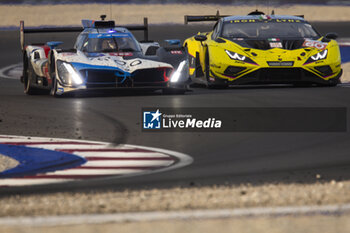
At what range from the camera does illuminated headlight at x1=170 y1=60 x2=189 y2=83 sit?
517 inches

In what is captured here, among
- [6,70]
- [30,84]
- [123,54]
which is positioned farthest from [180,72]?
[6,70]

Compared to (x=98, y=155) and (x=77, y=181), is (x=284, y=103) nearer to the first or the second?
(x=98, y=155)

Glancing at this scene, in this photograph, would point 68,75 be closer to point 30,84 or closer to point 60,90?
point 60,90

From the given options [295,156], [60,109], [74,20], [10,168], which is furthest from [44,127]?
[74,20]

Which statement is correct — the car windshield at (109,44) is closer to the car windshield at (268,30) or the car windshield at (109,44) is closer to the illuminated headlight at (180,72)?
the illuminated headlight at (180,72)

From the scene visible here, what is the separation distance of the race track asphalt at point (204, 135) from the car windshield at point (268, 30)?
92 cm

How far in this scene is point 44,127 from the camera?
961cm

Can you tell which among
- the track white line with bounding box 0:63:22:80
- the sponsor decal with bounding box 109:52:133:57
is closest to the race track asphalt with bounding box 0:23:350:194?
the sponsor decal with bounding box 109:52:133:57

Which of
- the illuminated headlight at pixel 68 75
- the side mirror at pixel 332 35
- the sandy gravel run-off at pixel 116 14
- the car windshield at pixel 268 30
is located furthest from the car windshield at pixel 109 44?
the sandy gravel run-off at pixel 116 14

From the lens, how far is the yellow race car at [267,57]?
1374cm

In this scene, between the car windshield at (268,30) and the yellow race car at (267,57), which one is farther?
the car windshield at (268,30)

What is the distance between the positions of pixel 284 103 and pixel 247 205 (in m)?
6.60

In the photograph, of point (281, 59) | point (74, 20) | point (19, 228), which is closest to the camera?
point (19, 228)

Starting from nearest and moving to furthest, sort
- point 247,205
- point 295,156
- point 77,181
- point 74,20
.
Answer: point 247,205, point 77,181, point 295,156, point 74,20
